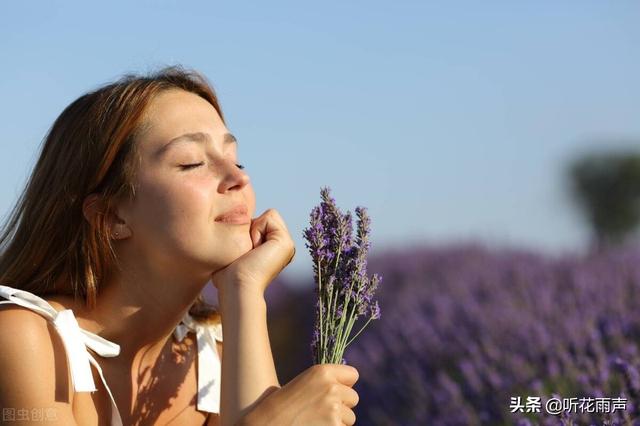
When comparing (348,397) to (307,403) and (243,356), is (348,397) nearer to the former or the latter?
(307,403)

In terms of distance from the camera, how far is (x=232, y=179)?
2.23 m

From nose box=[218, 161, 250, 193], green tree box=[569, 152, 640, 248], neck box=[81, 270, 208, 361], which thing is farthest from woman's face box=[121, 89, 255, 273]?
green tree box=[569, 152, 640, 248]

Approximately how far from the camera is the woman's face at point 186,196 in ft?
7.22

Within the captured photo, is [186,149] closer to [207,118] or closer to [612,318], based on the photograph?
[207,118]

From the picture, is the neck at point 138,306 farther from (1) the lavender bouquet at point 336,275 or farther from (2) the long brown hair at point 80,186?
(1) the lavender bouquet at point 336,275

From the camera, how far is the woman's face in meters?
2.20

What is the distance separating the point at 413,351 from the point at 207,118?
2451 mm

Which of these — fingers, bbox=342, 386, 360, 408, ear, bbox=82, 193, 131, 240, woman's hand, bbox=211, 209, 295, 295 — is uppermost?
ear, bbox=82, 193, 131, 240

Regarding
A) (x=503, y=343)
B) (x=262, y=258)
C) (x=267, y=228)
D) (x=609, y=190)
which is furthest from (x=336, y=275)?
(x=609, y=190)

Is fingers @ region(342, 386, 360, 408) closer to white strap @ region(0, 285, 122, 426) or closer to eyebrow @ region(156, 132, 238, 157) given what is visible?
white strap @ region(0, 285, 122, 426)

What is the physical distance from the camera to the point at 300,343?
24.4 ft

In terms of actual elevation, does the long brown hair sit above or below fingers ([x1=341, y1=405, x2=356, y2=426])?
above

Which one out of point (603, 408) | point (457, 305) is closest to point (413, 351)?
point (457, 305)

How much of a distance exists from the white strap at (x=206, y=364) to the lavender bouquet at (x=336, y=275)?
1.99 ft
